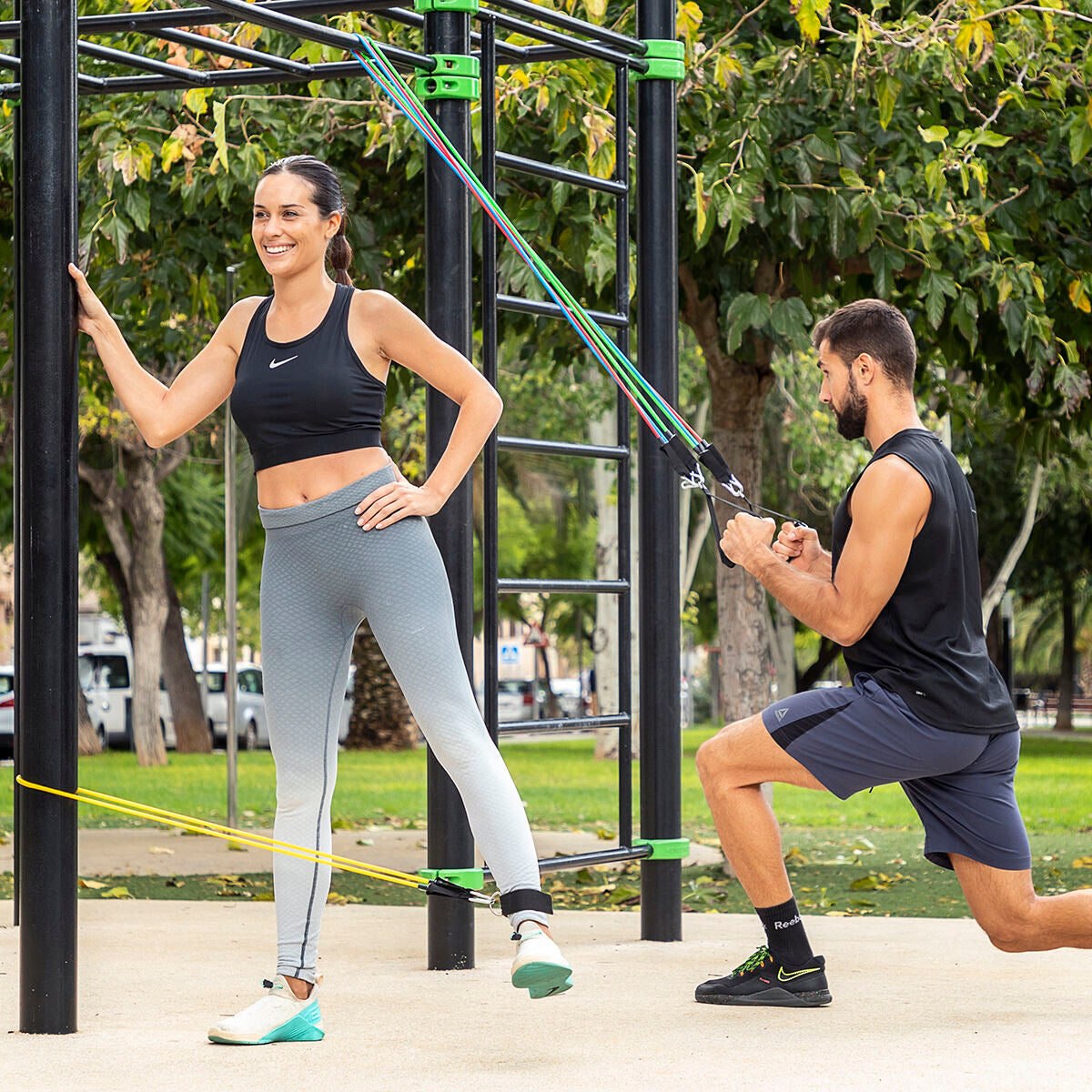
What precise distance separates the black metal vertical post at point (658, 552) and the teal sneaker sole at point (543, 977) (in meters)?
2.15

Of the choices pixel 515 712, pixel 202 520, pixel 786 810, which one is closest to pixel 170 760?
pixel 202 520

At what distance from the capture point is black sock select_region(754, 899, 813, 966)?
469 cm

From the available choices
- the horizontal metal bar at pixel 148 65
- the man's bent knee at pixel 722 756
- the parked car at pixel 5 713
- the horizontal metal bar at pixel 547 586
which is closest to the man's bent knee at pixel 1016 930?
the man's bent knee at pixel 722 756

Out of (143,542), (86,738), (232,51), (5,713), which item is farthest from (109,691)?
(232,51)

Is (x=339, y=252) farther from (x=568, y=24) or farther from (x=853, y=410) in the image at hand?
(x=568, y=24)

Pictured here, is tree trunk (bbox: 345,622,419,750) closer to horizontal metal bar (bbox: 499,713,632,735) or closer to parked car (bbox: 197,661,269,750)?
parked car (bbox: 197,661,269,750)

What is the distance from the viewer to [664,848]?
605 cm

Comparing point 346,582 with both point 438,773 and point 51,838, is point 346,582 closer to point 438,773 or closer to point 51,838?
point 51,838

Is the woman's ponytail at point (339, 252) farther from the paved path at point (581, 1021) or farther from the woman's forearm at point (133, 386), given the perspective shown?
the paved path at point (581, 1021)

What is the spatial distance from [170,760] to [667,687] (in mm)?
19669

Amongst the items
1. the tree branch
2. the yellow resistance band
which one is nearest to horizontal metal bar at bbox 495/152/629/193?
the yellow resistance band

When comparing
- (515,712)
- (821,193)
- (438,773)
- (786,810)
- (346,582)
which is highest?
(821,193)

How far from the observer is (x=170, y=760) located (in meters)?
24.8

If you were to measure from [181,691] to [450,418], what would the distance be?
23.1m
